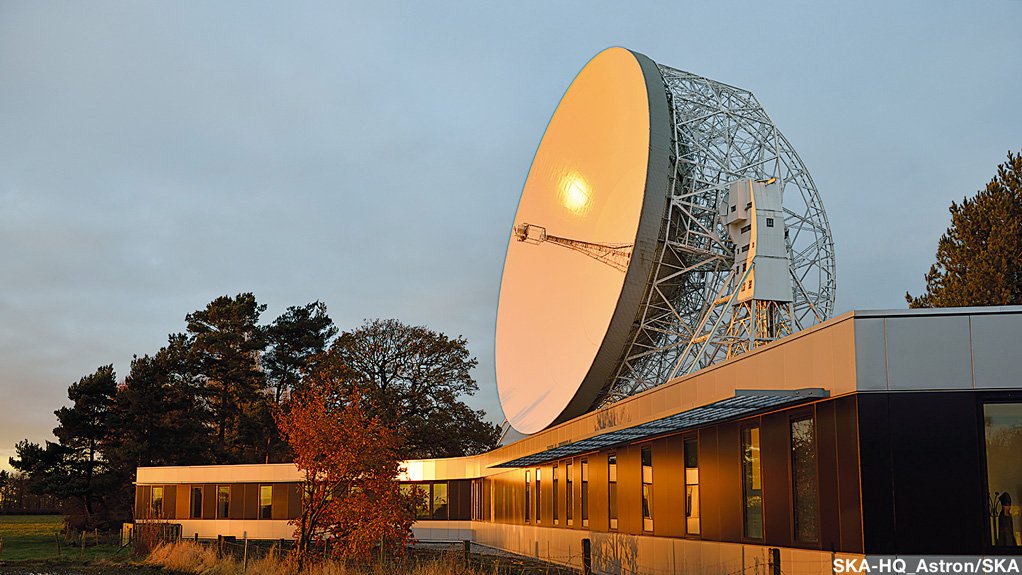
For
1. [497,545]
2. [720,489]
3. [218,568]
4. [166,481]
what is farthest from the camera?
[166,481]

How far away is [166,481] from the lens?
5059 centimetres

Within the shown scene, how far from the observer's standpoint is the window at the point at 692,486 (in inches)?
714

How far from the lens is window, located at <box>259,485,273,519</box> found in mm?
48594

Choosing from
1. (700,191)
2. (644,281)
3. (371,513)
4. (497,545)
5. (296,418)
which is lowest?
(497,545)

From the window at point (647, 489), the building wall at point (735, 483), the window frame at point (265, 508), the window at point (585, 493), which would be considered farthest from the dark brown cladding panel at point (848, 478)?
the window frame at point (265, 508)

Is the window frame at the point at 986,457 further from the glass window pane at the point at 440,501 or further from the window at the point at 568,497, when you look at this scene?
the glass window pane at the point at 440,501

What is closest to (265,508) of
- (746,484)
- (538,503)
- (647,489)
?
(538,503)

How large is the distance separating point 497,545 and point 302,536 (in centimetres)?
1809

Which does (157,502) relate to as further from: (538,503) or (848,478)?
(848,478)

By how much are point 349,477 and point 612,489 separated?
5817mm

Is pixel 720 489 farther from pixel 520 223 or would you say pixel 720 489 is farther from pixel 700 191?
pixel 520 223

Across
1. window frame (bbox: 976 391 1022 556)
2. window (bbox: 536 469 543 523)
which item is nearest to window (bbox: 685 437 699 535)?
window frame (bbox: 976 391 1022 556)

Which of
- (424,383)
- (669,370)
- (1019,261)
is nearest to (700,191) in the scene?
(669,370)

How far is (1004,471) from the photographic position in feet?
38.9
